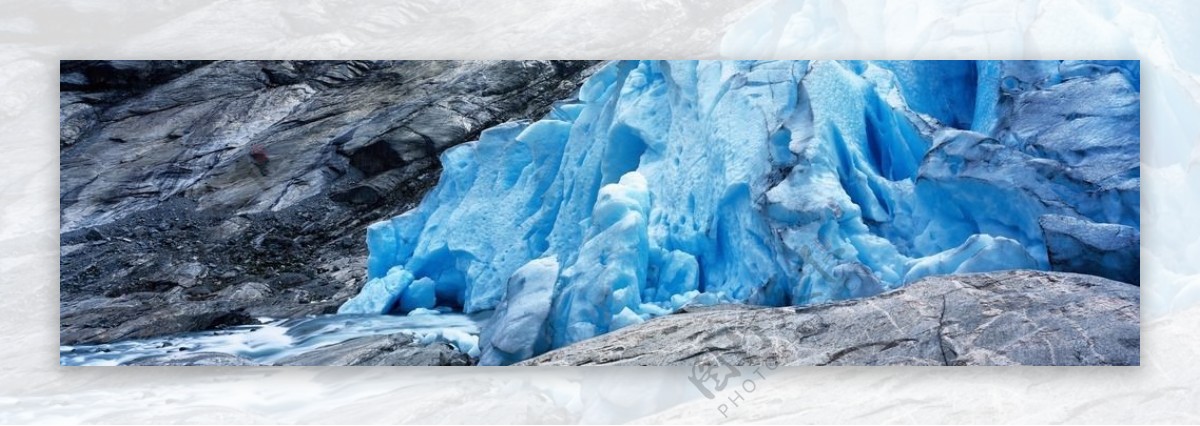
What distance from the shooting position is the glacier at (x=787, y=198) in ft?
16.6

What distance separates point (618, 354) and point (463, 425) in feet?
2.66

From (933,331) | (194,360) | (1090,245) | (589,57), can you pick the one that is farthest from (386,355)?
(1090,245)

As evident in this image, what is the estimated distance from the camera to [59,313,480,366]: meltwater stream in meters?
5.15

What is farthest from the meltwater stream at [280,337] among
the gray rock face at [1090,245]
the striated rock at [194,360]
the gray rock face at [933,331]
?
the gray rock face at [1090,245]

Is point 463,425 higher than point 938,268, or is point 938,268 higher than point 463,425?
point 938,268

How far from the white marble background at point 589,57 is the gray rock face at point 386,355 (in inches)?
1.9

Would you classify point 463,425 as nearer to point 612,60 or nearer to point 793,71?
point 612,60

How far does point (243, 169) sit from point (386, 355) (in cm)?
124

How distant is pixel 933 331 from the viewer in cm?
497

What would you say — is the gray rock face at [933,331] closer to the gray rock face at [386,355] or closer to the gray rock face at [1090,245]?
the gray rock face at [1090,245]

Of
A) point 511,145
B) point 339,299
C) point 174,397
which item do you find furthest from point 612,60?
point 174,397

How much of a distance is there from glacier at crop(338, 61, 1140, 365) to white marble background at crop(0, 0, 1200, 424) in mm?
164

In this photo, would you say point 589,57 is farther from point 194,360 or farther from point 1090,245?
point 1090,245

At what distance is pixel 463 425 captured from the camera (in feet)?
16.6
